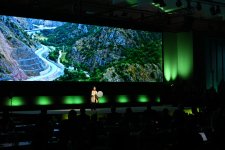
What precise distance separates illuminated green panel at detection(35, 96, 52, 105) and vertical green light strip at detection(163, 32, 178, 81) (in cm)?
676

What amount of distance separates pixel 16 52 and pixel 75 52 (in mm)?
2641

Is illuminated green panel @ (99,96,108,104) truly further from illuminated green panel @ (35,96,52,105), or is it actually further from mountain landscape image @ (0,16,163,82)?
illuminated green panel @ (35,96,52,105)

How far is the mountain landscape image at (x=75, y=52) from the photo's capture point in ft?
48.5

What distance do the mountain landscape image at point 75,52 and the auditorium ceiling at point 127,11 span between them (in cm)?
32

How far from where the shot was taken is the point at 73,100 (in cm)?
1656

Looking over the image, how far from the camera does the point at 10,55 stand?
1462 cm

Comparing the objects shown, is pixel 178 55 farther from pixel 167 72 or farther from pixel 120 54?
pixel 120 54

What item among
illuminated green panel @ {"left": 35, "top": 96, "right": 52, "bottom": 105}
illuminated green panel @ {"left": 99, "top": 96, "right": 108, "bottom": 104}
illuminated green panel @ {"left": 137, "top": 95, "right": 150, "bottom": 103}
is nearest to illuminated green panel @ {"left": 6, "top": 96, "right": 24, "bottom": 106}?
illuminated green panel @ {"left": 35, "top": 96, "right": 52, "bottom": 105}

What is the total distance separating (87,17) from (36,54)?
10.5ft

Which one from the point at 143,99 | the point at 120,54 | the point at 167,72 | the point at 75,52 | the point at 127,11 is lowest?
the point at 143,99

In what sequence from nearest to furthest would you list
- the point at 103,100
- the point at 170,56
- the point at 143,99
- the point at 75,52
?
the point at 75,52
the point at 103,100
the point at 143,99
the point at 170,56

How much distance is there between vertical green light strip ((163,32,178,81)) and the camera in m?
19.9

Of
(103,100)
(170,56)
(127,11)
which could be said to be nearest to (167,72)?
(170,56)

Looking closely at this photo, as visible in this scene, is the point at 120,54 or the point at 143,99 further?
the point at 143,99
